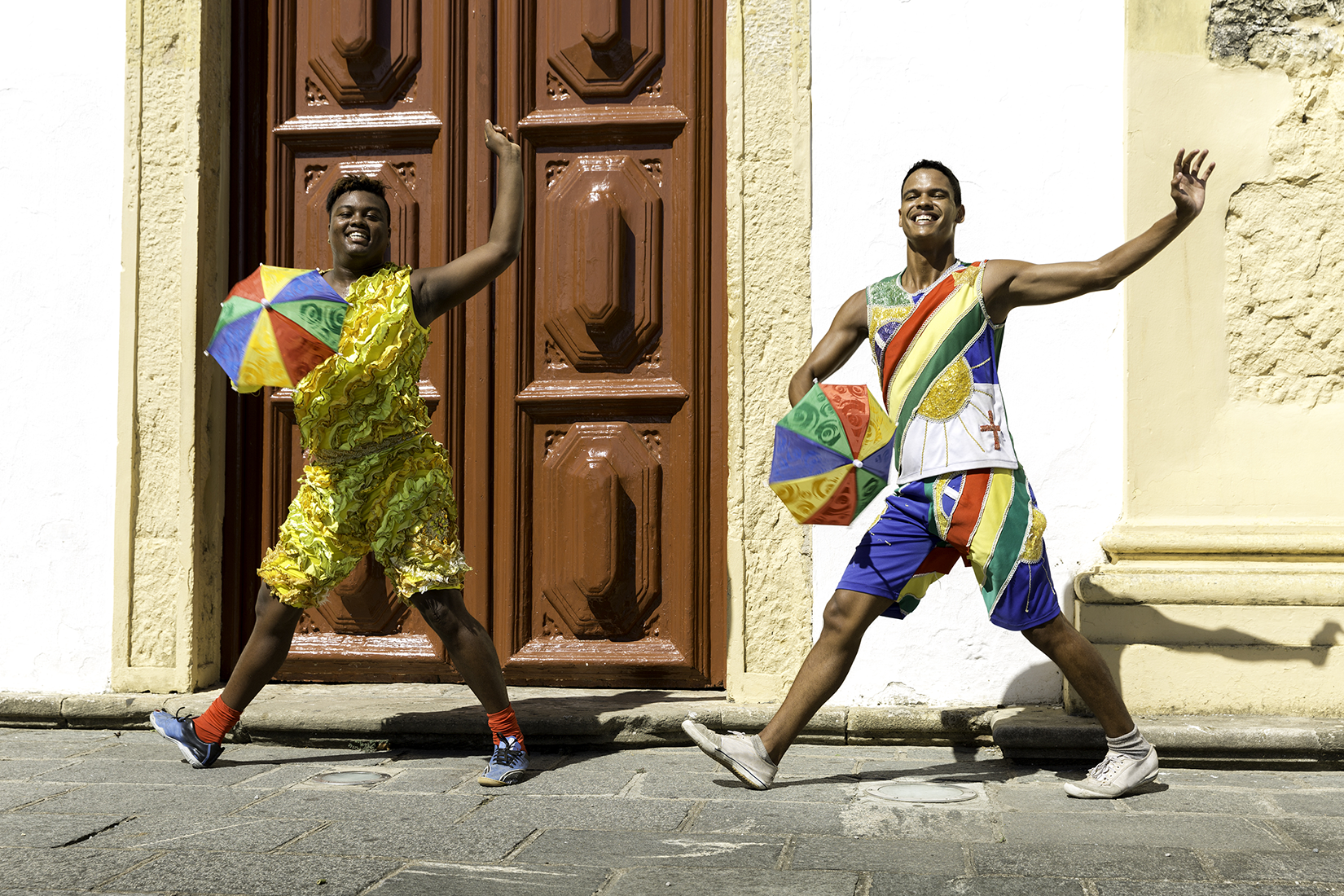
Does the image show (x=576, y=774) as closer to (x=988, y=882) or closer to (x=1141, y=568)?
(x=988, y=882)

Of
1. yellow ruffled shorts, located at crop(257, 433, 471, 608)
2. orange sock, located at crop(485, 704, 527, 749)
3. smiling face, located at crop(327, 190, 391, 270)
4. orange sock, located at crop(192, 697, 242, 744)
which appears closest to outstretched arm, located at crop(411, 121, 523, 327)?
smiling face, located at crop(327, 190, 391, 270)

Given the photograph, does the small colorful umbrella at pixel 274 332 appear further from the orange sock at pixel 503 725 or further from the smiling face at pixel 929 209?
the smiling face at pixel 929 209

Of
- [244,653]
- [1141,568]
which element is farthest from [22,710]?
[1141,568]

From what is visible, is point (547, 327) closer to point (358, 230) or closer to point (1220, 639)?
point (358, 230)

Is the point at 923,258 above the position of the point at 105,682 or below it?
above

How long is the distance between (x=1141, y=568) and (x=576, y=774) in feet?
6.69

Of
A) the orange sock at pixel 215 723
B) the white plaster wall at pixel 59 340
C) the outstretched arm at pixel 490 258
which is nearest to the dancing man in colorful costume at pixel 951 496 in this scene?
the outstretched arm at pixel 490 258

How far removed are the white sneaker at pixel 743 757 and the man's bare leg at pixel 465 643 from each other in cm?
65

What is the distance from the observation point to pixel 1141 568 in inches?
165

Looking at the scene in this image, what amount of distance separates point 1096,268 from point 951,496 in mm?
753

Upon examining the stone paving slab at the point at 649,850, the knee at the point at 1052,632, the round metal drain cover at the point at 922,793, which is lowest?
the round metal drain cover at the point at 922,793

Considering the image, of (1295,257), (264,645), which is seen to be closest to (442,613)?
(264,645)

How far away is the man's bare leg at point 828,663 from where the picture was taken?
11.6 ft

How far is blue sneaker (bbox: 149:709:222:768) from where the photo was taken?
3.93 metres
